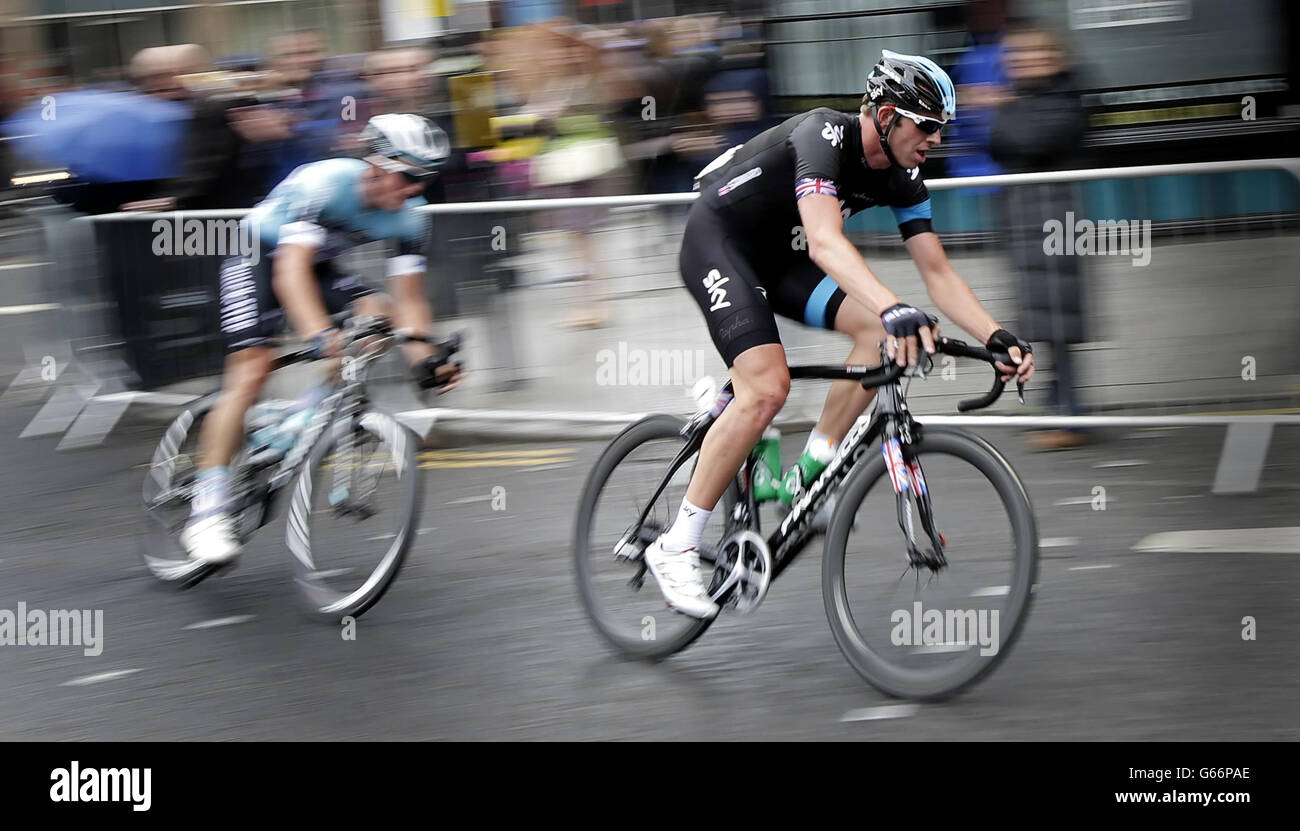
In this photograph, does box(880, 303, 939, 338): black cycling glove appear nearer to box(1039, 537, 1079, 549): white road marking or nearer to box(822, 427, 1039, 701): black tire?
box(822, 427, 1039, 701): black tire

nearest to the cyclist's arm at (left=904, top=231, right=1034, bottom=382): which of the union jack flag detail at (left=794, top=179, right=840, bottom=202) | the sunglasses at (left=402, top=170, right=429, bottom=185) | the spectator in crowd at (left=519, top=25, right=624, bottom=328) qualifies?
the union jack flag detail at (left=794, top=179, right=840, bottom=202)

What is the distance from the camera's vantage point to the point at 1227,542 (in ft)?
20.7

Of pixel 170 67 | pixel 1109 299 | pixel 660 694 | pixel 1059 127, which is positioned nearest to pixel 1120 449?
pixel 1109 299

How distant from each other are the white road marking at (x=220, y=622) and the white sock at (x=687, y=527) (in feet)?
6.37

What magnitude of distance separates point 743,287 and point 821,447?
555 mm

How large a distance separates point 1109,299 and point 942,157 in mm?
5510

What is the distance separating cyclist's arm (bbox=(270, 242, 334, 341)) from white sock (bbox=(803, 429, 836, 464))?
1910 mm

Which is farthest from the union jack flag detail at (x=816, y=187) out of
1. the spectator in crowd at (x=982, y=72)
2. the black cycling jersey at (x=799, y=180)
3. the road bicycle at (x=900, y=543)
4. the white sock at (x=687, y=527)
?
the spectator in crowd at (x=982, y=72)

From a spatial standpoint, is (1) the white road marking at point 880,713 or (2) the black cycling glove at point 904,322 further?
(1) the white road marking at point 880,713

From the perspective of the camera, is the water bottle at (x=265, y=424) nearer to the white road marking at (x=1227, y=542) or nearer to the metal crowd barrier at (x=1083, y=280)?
the metal crowd barrier at (x=1083, y=280)

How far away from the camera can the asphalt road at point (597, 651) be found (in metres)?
4.73

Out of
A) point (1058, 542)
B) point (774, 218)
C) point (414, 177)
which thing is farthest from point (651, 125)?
point (774, 218)

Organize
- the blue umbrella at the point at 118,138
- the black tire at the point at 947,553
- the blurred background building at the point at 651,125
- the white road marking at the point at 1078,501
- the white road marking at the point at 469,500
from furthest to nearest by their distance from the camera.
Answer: the blue umbrella at the point at 118,138 → the blurred background building at the point at 651,125 → the white road marking at the point at 469,500 → the white road marking at the point at 1078,501 → the black tire at the point at 947,553
